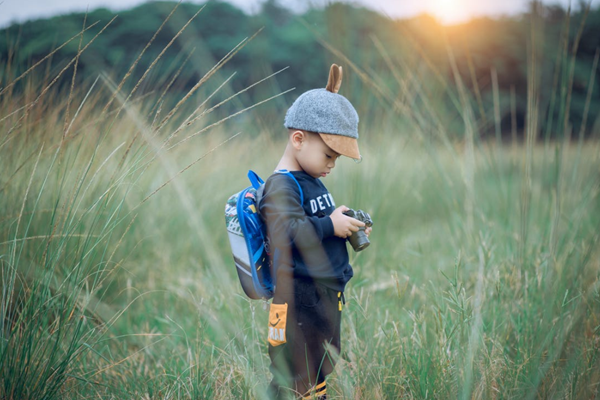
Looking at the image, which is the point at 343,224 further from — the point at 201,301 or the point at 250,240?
the point at 201,301

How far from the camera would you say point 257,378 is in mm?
1691

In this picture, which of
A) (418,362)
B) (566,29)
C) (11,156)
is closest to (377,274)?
(418,362)

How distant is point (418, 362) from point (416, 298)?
→ 1.00 meters

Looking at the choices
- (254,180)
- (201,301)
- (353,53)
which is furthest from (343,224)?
(353,53)

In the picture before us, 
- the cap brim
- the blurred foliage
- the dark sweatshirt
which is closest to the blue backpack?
the dark sweatshirt

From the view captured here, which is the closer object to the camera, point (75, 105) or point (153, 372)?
point (153, 372)

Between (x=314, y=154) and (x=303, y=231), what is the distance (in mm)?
259

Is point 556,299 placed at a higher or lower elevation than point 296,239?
lower

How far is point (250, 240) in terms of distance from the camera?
1474 millimetres

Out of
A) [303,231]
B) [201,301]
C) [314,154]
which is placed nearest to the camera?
[303,231]

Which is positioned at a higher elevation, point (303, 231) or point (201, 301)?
point (303, 231)

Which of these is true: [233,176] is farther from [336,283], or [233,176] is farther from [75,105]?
[336,283]

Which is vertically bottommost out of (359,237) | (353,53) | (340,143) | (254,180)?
(359,237)

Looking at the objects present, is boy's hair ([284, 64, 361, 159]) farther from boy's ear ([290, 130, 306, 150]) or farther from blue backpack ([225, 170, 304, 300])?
blue backpack ([225, 170, 304, 300])
